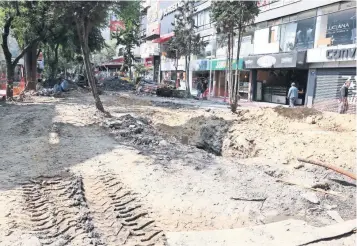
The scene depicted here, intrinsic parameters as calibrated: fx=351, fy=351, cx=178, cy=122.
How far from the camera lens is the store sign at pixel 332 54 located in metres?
19.3

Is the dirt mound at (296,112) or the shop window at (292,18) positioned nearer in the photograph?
the dirt mound at (296,112)

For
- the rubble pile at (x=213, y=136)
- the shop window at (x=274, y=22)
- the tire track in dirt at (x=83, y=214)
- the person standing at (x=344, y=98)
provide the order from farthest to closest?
the shop window at (x=274, y=22)
the person standing at (x=344, y=98)
the rubble pile at (x=213, y=136)
the tire track in dirt at (x=83, y=214)

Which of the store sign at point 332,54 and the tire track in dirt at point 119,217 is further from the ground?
the store sign at point 332,54

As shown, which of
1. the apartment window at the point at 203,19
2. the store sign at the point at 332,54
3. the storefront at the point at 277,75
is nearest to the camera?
the store sign at the point at 332,54

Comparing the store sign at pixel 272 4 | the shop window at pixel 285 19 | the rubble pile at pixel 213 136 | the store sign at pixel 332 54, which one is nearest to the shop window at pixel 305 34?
the store sign at pixel 332 54

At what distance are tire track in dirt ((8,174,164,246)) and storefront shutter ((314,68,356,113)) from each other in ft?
54.6

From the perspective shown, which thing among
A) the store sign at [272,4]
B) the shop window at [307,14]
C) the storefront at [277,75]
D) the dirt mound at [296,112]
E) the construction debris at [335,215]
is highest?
the store sign at [272,4]

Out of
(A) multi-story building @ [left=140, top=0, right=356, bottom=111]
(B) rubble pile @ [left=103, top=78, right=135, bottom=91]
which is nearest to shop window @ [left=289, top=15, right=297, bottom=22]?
(A) multi-story building @ [left=140, top=0, right=356, bottom=111]

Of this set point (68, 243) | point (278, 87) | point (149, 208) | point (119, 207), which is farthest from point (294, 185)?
point (278, 87)

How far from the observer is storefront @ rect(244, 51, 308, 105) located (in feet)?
77.1

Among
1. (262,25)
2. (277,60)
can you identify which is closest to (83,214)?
(277,60)

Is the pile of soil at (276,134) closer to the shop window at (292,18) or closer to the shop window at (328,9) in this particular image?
the shop window at (328,9)

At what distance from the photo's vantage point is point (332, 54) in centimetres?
2052

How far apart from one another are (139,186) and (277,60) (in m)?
20.6
